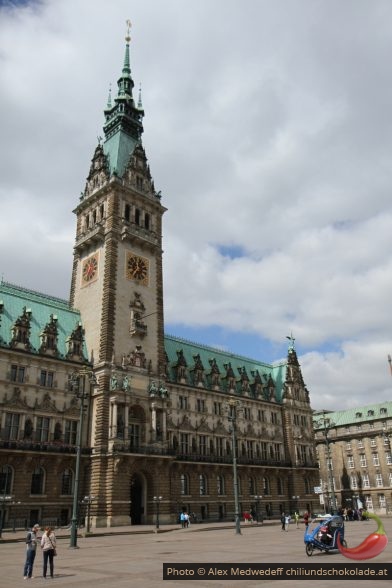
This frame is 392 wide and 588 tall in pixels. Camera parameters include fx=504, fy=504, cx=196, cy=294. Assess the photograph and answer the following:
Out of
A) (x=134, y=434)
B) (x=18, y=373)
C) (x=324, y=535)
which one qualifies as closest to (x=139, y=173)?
(x=18, y=373)

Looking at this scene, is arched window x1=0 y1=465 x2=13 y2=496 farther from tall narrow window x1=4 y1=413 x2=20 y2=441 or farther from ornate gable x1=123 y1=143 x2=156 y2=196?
ornate gable x1=123 y1=143 x2=156 y2=196

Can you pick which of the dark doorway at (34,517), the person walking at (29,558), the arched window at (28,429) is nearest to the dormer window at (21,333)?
the arched window at (28,429)

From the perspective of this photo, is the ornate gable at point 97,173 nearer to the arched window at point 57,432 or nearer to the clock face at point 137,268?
the clock face at point 137,268

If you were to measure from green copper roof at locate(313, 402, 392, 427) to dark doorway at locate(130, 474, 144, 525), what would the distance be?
59.4 m

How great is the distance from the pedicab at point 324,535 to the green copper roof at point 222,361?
49.8 metres

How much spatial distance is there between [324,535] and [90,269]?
168ft

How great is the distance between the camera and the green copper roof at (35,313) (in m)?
57.1

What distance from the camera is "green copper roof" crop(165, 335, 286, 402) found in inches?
3115

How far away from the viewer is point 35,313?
6156cm

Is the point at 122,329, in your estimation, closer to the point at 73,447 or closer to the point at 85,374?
the point at 73,447

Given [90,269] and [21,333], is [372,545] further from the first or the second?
[90,269]

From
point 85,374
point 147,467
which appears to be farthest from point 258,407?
point 85,374

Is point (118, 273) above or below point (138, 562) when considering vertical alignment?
above

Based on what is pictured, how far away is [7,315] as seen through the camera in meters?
57.8
